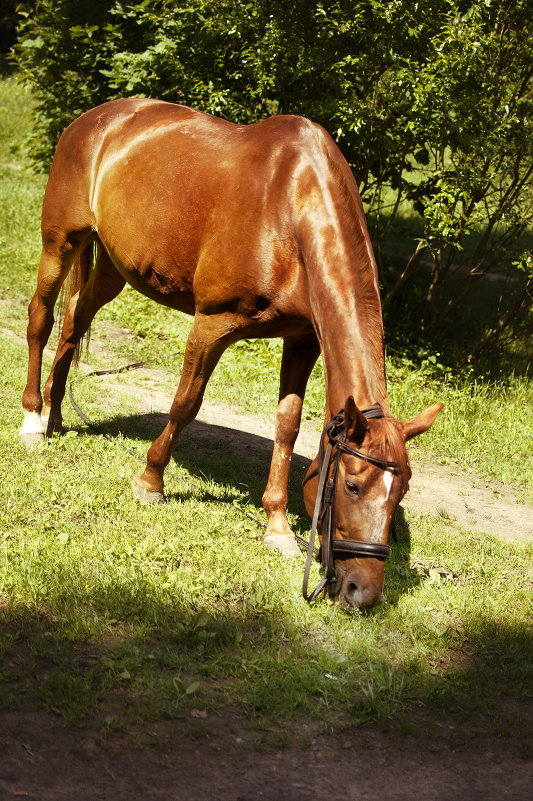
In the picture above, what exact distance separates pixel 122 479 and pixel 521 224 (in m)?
5.88

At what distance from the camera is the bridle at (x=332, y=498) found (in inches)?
142

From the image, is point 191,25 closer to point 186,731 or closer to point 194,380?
point 194,380

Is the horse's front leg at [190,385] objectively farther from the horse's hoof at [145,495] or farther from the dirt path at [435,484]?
the dirt path at [435,484]

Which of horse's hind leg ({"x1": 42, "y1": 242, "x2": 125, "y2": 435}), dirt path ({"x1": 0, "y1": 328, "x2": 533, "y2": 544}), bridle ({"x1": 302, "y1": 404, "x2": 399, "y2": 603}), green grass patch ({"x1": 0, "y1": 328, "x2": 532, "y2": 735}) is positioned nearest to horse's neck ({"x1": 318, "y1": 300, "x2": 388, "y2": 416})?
bridle ({"x1": 302, "y1": 404, "x2": 399, "y2": 603})

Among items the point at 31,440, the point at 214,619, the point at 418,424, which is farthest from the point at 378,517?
the point at 31,440

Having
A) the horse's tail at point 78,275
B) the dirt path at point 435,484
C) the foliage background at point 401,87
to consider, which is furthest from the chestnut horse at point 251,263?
the foliage background at point 401,87

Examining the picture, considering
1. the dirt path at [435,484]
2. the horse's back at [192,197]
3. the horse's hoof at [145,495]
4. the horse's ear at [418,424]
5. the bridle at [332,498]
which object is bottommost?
the dirt path at [435,484]

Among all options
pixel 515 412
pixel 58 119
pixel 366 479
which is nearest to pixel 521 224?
pixel 515 412

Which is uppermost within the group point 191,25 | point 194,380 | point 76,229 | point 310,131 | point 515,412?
point 191,25

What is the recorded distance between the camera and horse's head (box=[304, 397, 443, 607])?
11.8 feet

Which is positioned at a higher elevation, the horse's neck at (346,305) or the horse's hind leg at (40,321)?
the horse's neck at (346,305)

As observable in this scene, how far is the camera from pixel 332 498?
3781 mm

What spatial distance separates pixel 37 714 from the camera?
3061 millimetres

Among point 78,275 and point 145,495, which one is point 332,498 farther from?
point 78,275
